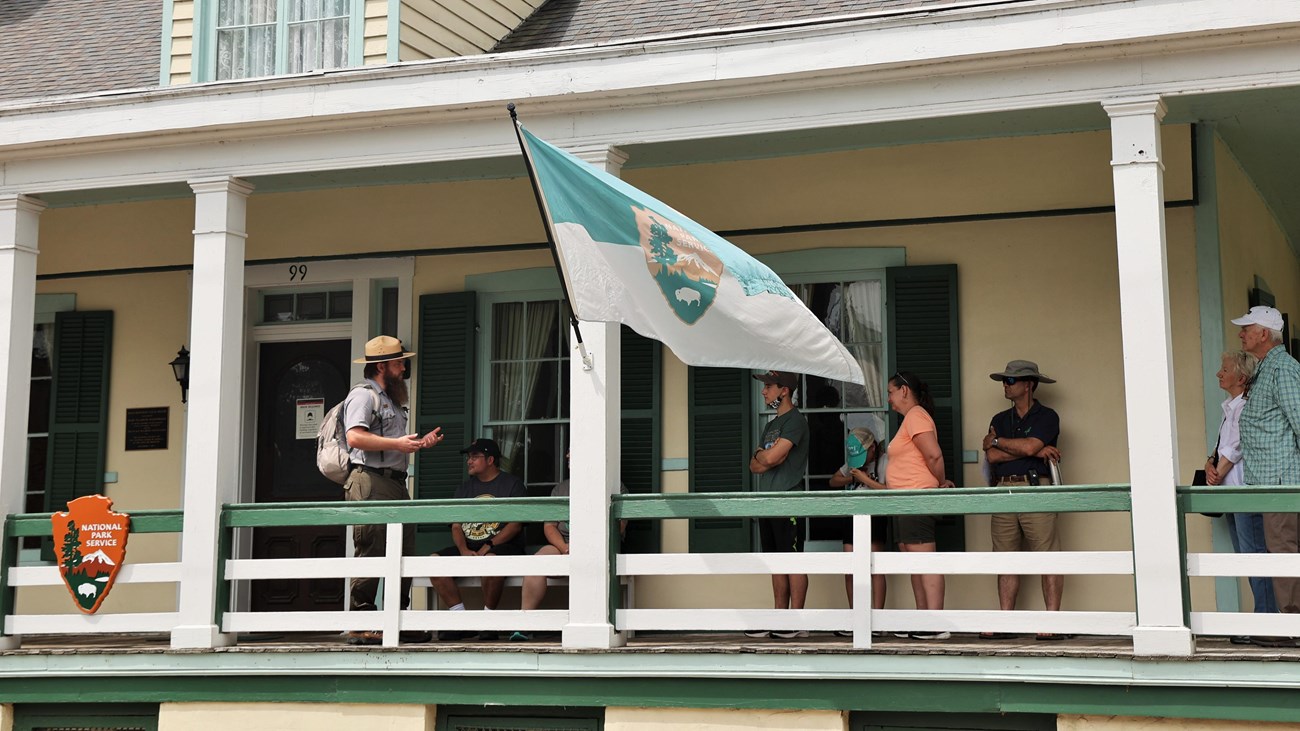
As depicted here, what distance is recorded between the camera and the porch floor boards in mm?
6855

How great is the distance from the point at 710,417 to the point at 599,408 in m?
1.61

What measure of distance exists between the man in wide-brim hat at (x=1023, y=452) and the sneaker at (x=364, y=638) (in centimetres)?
342

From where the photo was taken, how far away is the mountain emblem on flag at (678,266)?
257 inches

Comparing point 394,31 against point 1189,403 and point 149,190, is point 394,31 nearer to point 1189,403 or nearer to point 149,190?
point 149,190

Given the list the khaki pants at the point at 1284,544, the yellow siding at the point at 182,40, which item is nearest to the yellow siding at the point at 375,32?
the yellow siding at the point at 182,40

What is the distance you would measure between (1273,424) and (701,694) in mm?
3103

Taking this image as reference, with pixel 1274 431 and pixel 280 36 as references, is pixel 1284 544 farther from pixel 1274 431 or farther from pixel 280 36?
pixel 280 36

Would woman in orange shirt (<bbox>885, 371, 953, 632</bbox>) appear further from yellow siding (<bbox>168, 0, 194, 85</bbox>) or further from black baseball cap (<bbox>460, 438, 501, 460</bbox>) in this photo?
yellow siding (<bbox>168, 0, 194, 85</bbox>)

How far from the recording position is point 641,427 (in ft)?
30.7

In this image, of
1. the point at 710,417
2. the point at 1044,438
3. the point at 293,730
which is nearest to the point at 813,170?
the point at 710,417

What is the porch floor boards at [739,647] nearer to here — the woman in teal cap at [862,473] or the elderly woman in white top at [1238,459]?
the elderly woman in white top at [1238,459]

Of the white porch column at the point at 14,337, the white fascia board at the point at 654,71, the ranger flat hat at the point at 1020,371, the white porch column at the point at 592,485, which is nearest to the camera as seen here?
the white fascia board at the point at 654,71

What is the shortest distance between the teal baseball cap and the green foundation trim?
184cm

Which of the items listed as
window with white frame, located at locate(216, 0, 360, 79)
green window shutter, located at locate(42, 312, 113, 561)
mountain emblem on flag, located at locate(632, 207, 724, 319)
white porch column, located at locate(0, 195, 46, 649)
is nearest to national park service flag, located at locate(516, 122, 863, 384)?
mountain emblem on flag, located at locate(632, 207, 724, 319)
